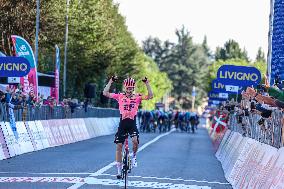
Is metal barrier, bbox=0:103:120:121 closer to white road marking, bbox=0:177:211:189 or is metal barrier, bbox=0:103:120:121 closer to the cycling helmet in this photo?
white road marking, bbox=0:177:211:189

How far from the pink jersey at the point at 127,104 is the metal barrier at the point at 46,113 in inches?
319

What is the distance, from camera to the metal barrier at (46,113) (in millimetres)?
23266

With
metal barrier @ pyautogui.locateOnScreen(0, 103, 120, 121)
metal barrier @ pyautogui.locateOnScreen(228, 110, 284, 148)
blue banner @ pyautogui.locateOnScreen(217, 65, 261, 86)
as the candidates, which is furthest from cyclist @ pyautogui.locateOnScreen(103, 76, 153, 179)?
blue banner @ pyautogui.locateOnScreen(217, 65, 261, 86)

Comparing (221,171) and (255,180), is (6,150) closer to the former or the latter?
(221,171)

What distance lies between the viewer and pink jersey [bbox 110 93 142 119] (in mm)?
15094

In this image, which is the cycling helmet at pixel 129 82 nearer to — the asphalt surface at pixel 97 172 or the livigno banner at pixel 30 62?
the asphalt surface at pixel 97 172

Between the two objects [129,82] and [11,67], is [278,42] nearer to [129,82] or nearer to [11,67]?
[129,82]

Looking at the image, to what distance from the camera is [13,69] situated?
83.6ft

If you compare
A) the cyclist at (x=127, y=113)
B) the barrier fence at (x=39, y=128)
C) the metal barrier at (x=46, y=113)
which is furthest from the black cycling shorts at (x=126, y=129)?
the metal barrier at (x=46, y=113)

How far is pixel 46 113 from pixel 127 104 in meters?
15.3

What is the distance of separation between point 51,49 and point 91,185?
39668 millimetres

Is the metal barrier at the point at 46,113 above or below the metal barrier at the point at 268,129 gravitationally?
below

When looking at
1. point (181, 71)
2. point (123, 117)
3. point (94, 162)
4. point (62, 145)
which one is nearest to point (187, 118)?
point (62, 145)

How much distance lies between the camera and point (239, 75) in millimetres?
25188
